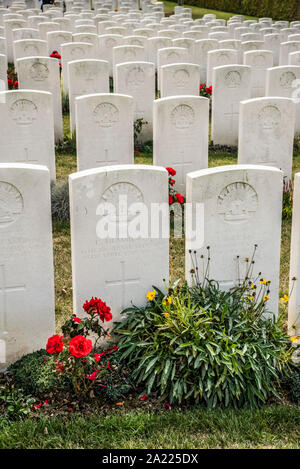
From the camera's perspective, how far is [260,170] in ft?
16.8

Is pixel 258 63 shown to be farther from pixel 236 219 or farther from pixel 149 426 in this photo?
pixel 149 426

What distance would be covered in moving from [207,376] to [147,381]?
1.42ft

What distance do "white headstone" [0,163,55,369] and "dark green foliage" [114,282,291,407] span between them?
63 cm

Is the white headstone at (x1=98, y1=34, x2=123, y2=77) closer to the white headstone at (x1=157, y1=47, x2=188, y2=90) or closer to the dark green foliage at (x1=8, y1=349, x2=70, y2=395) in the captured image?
the white headstone at (x1=157, y1=47, x2=188, y2=90)

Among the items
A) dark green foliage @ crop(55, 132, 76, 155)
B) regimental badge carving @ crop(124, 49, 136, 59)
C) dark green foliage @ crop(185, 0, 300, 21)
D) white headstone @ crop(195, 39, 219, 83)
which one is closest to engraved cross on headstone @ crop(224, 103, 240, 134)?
dark green foliage @ crop(55, 132, 76, 155)

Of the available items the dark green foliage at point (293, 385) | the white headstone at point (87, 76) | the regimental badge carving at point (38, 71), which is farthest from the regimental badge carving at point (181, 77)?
the dark green foliage at point (293, 385)

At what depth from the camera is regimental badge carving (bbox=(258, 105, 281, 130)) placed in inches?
309

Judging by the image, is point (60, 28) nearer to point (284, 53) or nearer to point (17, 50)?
point (17, 50)

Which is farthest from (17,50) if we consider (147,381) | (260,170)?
(147,381)

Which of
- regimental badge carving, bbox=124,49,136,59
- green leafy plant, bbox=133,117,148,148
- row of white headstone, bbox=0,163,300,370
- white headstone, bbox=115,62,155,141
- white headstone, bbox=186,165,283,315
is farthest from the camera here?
regimental badge carving, bbox=124,49,136,59

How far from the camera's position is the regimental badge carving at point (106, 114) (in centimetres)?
766

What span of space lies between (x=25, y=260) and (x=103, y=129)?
3.21m

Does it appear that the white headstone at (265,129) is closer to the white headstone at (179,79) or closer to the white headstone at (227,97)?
the white headstone at (227,97)

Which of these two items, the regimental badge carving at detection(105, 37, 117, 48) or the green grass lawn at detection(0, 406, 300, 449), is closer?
the green grass lawn at detection(0, 406, 300, 449)
